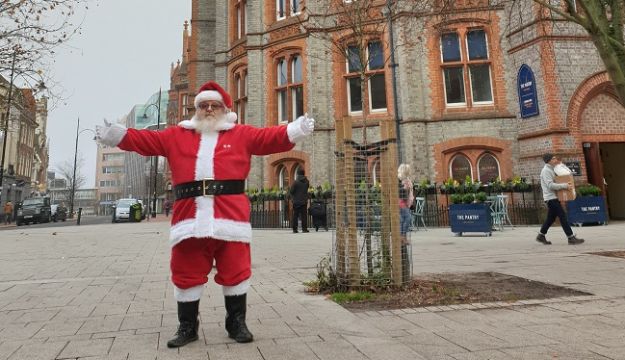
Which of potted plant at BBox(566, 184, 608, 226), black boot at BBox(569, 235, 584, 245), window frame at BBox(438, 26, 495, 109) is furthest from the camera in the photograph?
window frame at BBox(438, 26, 495, 109)

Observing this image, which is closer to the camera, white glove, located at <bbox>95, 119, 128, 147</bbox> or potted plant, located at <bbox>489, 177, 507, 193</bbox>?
white glove, located at <bbox>95, 119, 128, 147</bbox>

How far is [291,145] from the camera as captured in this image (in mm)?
3336

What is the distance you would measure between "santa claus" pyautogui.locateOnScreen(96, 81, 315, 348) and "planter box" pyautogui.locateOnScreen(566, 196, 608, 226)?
12346 millimetres

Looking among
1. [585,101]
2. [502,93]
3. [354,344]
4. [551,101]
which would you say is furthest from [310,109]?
[354,344]

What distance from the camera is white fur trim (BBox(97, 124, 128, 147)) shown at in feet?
10.3

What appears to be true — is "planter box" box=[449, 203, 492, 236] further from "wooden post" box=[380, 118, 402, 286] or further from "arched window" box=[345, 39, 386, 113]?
"wooden post" box=[380, 118, 402, 286]

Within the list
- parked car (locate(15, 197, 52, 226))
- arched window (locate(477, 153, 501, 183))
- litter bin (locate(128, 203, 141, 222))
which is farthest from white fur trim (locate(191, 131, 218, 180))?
parked car (locate(15, 197, 52, 226))

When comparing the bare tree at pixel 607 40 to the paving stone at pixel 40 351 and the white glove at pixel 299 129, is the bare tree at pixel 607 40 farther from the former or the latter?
the paving stone at pixel 40 351

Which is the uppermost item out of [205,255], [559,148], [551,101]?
[551,101]

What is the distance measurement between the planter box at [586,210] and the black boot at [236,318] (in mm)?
12597

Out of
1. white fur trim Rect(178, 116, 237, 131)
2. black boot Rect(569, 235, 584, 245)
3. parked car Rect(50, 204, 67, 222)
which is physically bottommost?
black boot Rect(569, 235, 584, 245)

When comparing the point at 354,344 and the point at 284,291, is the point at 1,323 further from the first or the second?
the point at 354,344

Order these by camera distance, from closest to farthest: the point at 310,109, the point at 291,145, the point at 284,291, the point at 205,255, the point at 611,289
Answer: the point at 205,255, the point at 291,145, the point at 611,289, the point at 284,291, the point at 310,109

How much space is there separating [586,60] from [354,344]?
50.2ft
